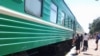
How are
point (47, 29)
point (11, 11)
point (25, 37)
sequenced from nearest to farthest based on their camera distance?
point (11, 11), point (25, 37), point (47, 29)

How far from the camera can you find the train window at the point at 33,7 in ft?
16.1

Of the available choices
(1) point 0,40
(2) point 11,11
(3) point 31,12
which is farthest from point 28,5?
(1) point 0,40

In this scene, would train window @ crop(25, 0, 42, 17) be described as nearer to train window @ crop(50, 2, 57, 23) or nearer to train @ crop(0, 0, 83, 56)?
train @ crop(0, 0, 83, 56)

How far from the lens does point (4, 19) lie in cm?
374

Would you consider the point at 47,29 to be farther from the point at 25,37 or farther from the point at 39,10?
the point at 25,37

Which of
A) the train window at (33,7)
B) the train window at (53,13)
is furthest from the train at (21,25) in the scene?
the train window at (53,13)

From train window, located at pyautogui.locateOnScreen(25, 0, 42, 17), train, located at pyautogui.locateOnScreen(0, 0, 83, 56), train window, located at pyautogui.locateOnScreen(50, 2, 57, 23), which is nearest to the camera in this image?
train, located at pyautogui.locateOnScreen(0, 0, 83, 56)

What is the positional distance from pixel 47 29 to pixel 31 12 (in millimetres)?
1602

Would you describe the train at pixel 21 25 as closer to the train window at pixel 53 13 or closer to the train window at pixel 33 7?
the train window at pixel 33 7

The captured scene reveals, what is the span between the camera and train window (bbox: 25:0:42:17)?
492cm

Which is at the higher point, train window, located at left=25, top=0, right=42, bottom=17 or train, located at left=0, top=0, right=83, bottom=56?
train window, located at left=25, top=0, right=42, bottom=17

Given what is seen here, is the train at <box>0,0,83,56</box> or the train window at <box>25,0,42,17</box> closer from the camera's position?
the train at <box>0,0,83,56</box>

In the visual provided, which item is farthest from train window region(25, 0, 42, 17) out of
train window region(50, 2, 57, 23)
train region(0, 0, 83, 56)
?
train window region(50, 2, 57, 23)

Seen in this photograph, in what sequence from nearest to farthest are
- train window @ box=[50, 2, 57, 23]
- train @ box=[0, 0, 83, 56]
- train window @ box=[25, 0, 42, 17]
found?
1. train @ box=[0, 0, 83, 56]
2. train window @ box=[25, 0, 42, 17]
3. train window @ box=[50, 2, 57, 23]
